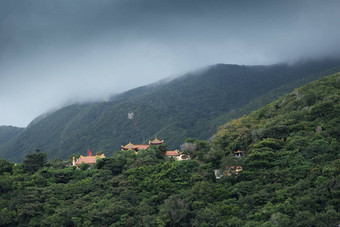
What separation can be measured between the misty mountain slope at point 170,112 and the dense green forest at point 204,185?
5400cm

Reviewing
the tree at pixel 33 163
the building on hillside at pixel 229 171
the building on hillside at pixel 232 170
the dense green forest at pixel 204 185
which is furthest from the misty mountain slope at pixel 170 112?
the building on hillside at pixel 232 170

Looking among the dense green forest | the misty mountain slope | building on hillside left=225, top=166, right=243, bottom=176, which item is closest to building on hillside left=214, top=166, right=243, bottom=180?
building on hillside left=225, top=166, right=243, bottom=176

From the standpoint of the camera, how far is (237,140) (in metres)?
51.4

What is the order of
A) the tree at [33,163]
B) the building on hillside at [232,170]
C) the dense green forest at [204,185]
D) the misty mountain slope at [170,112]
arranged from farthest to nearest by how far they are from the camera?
the misty mountain slope at [170,112]
the tree at [33,163]
the building on hillside at [232,170]
the dense green forest at [204,185]

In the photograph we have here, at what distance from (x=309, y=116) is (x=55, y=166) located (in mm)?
35008

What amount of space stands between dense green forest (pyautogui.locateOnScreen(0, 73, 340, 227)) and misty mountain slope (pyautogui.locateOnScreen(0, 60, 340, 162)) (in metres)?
54.0

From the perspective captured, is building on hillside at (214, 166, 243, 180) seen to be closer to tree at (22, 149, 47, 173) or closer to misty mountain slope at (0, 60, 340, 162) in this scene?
tree at (22, 149, 47, 173)

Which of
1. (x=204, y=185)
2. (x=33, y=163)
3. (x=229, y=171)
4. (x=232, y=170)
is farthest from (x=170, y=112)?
(x=204, y=185)

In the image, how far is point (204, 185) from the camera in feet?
122

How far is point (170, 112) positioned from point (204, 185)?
3820 inches

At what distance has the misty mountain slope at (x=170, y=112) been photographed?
385ft

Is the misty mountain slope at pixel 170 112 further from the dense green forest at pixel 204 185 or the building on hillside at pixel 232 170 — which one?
the building on hillside at pixel 232 170

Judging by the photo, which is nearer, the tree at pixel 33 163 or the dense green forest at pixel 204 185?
the dense green forest at pixel 204 185

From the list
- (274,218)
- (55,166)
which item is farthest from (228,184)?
(55,166)
